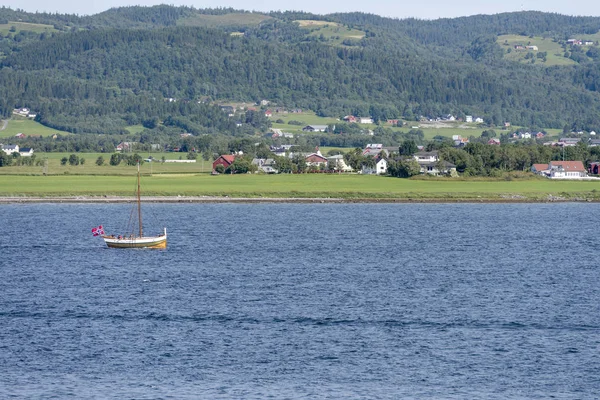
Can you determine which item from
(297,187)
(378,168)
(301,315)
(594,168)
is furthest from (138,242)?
(594,168)

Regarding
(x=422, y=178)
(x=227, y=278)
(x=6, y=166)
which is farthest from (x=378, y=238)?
(x=6, y=166)

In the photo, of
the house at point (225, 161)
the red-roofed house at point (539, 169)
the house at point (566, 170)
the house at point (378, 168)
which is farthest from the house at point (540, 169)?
the house at point (225, 161)

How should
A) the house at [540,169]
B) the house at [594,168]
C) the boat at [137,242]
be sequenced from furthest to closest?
the house at [594,168], the house at [540,169], the boat at [137,242]

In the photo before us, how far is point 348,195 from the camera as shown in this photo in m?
116

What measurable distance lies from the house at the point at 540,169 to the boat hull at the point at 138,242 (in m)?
88.2

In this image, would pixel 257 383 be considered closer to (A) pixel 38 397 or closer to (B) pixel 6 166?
(A) pixel 38 397

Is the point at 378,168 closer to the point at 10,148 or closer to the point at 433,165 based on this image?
the point at 433,165

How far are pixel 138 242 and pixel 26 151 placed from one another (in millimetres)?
120944

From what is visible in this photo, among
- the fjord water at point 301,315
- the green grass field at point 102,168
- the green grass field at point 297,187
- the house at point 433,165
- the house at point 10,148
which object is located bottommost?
the fjord water at point 301,315

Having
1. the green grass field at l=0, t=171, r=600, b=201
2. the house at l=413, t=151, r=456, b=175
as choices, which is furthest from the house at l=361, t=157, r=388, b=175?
the green grass field at l=0, t=171, r=600, b=201

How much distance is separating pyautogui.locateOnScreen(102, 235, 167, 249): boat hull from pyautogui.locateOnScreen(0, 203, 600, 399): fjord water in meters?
1.45

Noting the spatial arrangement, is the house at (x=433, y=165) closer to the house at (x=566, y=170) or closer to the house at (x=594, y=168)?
the house at (x=566, y=170)

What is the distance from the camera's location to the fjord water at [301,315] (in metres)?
36.1

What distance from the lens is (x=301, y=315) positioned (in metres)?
46.4
